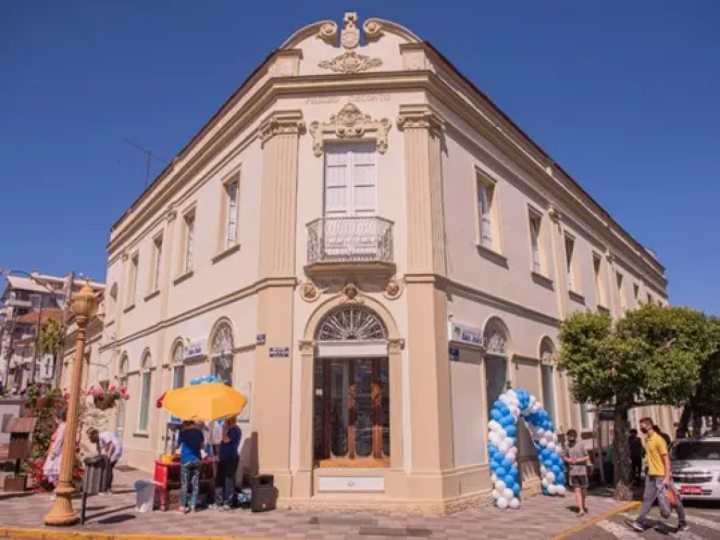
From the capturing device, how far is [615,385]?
40.7ft

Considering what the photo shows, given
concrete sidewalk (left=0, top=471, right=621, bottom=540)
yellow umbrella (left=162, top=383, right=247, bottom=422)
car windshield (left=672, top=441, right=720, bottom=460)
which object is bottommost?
concrete sidewalk (left=0, top=471, right=621, bottom=540)

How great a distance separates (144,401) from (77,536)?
9.61 meters

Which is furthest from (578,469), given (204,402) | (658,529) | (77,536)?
(77,536)

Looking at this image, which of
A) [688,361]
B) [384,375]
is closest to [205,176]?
[384,375]

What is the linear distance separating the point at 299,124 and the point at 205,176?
Result: 182 inches

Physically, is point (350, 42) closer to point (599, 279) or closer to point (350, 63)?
point (350, 63)

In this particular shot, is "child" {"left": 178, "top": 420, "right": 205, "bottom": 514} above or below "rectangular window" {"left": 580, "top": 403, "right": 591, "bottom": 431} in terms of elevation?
below

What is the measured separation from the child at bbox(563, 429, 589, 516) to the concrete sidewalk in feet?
1.09

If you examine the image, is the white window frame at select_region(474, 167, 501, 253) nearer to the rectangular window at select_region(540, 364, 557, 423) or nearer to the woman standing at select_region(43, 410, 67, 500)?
the rectangular window at select_region(540, 364, 557, 423)

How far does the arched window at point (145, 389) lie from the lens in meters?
17.1

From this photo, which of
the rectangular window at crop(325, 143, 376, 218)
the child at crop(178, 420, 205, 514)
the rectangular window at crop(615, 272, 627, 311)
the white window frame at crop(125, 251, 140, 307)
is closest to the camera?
the child at crop(178, 420, 205, 514)

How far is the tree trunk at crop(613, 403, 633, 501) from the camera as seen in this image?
12.3 m

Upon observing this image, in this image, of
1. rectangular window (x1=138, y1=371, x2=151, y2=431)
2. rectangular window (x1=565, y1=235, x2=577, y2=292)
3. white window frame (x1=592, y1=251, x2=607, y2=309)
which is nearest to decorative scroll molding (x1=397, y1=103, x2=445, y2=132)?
rectangular window (x1=565, y1=235, x2=577, y2=292)

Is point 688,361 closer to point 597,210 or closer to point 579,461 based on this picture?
point 579,461
